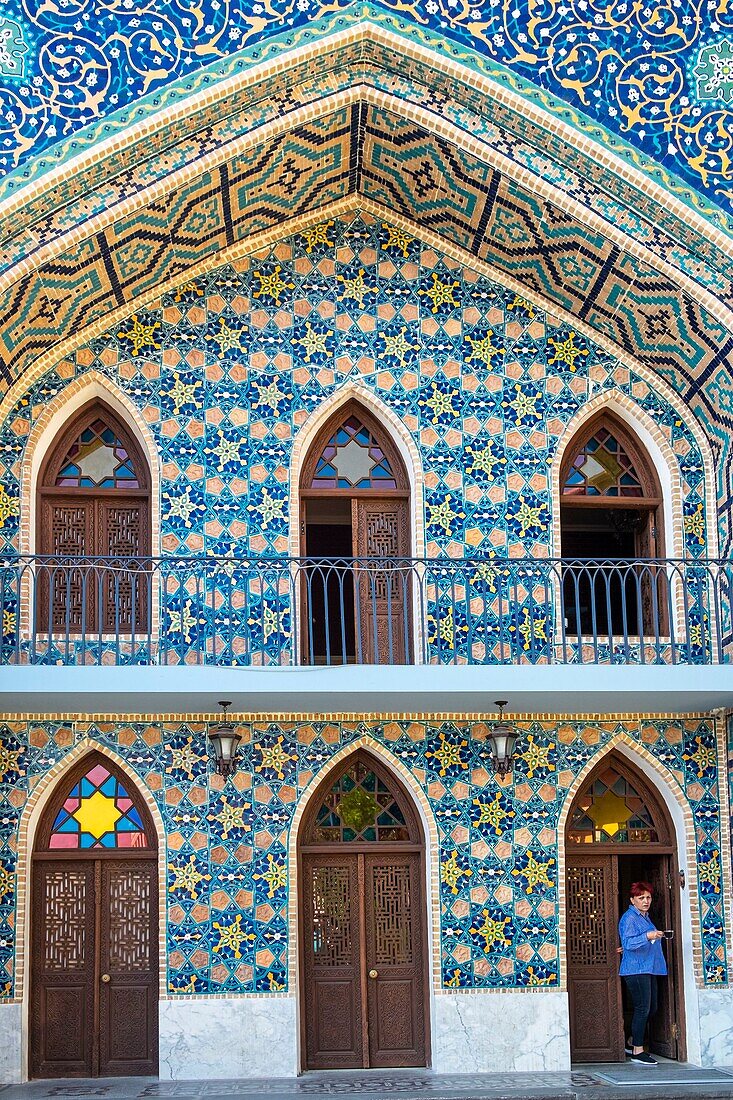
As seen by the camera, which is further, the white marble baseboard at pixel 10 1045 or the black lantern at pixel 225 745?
the black lantern at pixel 225 745

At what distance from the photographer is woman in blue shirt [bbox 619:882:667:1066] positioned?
11000 mm

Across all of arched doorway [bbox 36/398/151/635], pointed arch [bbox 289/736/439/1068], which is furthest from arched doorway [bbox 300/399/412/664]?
arched doorway [bbox 36/398/151/635]

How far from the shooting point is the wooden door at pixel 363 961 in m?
10.9

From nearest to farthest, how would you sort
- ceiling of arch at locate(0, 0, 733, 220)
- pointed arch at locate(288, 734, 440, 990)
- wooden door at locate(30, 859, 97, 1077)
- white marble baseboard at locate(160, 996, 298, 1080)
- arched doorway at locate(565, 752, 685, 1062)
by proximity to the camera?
ceiling of arch at locate(0, 0, 733, 220), white marble baseboard at locate(160, 996, 298, 1080), wooden door at locate(30, 859, 97, 1077), pointed arch at locate(288, 734, 440, 990), arched doorway at locate(565, 752, 685, 1062)

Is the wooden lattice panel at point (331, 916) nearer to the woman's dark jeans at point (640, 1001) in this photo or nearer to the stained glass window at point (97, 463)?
the woman's dark jeans at point (640, 1001)

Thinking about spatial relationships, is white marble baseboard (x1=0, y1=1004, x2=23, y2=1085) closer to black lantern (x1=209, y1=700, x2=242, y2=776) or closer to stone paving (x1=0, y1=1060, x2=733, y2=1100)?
stone paving (x1=0, y1=1060, x2=733, y2=1100)

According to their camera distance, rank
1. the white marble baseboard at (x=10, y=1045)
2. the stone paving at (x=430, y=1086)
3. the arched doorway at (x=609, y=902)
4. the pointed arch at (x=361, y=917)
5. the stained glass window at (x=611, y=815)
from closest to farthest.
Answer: the stone paving at (x=430, y=1086) < the white marble baseboard at (x=10, y=1045) < the pointed arch at (x=361, y=917) < the arched doorway at (x=609, y=902) < the stained glass window at (x=611, y=815)

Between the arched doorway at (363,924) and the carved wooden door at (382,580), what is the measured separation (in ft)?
2.93

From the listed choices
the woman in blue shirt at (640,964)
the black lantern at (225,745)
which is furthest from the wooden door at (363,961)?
the woman in blue shirt at (640,964)

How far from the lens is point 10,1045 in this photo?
10445 millimetres

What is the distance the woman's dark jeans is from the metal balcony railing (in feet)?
7.90

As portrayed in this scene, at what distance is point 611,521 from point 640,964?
138 inches

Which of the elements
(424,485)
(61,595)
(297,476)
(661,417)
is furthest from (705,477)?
(61,595)

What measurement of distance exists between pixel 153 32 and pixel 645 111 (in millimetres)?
3588
